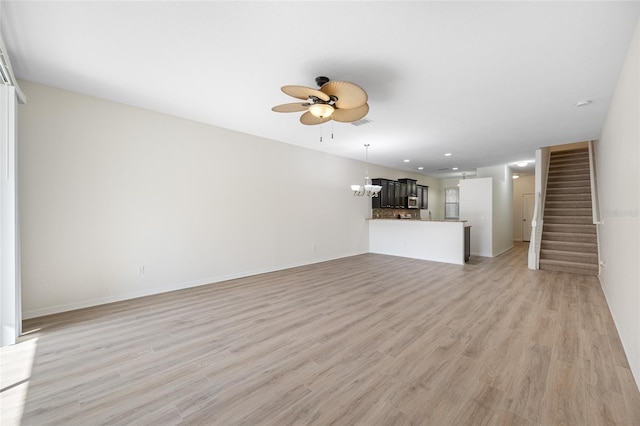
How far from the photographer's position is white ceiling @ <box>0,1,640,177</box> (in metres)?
2.07

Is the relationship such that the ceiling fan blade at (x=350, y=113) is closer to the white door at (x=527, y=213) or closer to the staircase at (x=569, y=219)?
the staircase at (x=569, y=219)

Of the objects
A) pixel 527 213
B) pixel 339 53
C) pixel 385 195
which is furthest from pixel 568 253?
pixel 339 53

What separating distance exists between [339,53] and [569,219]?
758 centimetres

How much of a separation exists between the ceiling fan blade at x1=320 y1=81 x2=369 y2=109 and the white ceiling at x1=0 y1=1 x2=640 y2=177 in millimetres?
364

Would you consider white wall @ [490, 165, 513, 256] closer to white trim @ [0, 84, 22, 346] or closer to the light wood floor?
the light wood floor

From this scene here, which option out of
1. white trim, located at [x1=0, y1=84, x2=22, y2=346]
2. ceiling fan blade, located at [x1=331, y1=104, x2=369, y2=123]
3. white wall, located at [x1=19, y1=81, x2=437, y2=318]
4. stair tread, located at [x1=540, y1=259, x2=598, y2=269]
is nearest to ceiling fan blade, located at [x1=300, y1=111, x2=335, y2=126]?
ceiling fan blade, located at [x1=331, y1=104, x2=369, y2=123]

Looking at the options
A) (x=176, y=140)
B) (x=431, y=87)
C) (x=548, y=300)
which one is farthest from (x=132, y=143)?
(x=548, y=300)

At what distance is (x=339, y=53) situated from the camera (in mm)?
2576

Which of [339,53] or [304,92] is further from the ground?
[339,53]

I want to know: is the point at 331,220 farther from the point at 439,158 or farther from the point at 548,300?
the point at 548,300

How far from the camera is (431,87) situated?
3.29 meters

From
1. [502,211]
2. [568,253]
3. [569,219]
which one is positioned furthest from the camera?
[502,211]

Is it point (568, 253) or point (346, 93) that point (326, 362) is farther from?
point (568, 253)

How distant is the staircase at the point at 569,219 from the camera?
5852 millimetres
